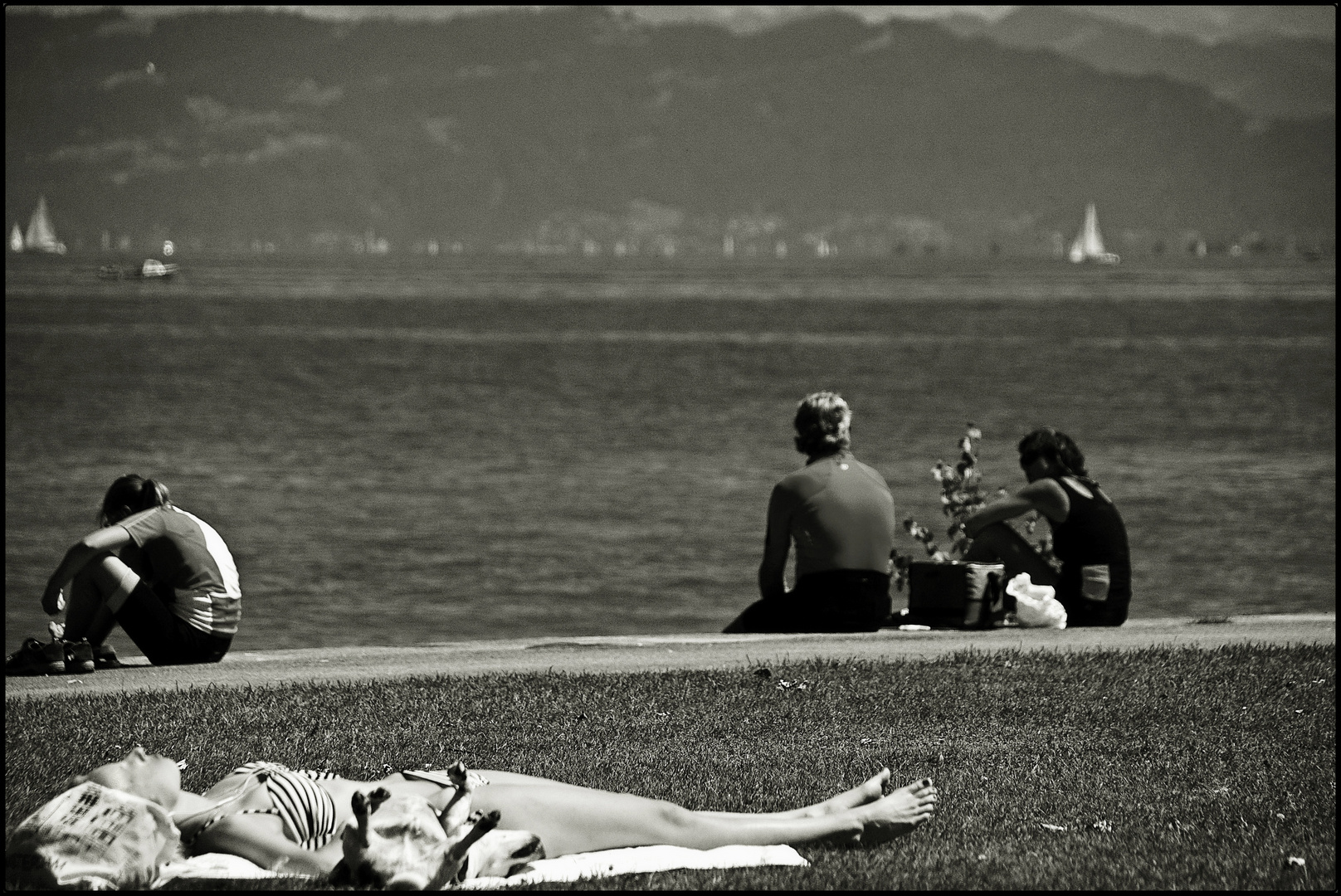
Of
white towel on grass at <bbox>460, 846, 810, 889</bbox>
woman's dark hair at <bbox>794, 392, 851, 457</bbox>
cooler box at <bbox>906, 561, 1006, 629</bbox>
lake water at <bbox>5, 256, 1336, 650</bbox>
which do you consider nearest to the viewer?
white towel on grass at <bbox>460, 846, 810, 889</bbox>

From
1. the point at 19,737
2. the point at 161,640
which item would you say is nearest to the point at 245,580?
the point at 161,640

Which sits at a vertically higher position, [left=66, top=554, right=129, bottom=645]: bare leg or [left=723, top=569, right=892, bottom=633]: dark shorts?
[left=66, top=554, right=129, bottom=645]: bare leg

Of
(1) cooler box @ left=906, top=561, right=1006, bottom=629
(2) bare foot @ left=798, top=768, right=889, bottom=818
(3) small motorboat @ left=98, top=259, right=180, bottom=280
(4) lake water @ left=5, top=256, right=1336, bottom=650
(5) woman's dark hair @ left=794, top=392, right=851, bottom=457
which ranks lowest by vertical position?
(4) lake water @ left=5, top=256, right=1336, bottom=650

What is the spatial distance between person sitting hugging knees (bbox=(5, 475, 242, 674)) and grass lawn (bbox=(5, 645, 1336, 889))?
0.58 meters

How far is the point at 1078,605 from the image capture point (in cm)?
949

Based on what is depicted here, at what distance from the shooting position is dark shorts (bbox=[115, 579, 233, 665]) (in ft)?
25.8

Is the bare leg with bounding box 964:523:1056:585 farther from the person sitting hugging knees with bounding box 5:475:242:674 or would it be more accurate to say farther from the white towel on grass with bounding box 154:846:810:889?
the white towel on grass with bounding box 154:846:810:889

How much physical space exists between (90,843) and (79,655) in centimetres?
377

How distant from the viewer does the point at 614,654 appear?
892cm

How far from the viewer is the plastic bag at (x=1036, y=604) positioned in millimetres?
9258

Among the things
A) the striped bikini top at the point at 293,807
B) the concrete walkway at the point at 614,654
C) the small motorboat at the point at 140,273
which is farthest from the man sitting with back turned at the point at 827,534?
the small motorboat at the point at 140,273

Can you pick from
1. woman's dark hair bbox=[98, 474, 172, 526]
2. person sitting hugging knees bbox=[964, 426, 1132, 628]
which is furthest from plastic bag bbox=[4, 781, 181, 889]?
person sitting hugging knees bbox=[964, 426, 1132, 628]

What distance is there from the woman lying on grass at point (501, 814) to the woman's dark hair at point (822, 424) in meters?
3.24

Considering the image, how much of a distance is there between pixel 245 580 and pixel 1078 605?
12552 millimetres
